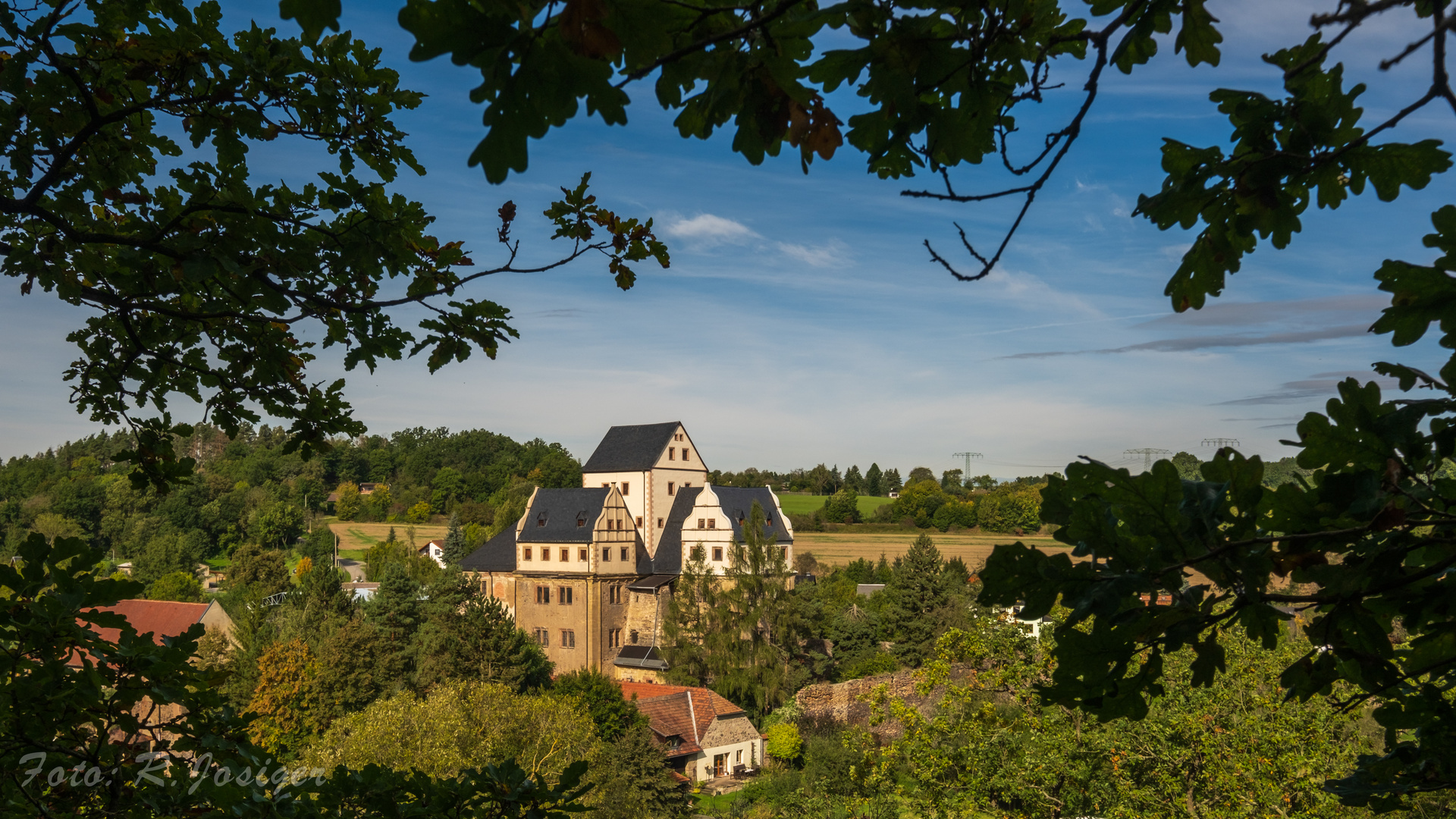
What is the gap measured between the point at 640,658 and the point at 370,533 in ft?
226

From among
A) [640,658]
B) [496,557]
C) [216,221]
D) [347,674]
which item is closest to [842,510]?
[496,557]

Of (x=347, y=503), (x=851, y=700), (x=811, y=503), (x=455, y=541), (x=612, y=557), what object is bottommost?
(x=851, y=700)

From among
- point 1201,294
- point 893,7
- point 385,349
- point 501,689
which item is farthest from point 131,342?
point 501,689

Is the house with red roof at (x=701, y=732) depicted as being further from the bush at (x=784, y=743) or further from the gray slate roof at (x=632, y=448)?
the gray slate roof at (x=632, y=448)

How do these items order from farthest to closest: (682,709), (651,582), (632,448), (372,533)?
(372,533) → (632,448) → (651,582) → (682,709)

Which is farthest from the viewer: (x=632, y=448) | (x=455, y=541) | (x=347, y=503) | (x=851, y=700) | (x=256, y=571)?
(x=347, y=503)

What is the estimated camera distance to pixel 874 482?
10856cm

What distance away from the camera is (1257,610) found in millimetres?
1761

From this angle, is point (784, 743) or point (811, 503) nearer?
point (784, 743)

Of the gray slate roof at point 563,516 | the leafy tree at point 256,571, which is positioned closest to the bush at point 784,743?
the gray slate roof at point 563,516

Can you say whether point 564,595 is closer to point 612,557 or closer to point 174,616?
point 612,557

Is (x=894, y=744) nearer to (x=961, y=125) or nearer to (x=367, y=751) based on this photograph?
(x=367, y=751)

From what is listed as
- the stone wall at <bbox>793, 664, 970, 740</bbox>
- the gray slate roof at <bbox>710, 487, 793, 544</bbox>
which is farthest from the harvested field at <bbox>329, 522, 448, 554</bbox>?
the stone wall at <bbox>793, 664, 970, 740</bbox>

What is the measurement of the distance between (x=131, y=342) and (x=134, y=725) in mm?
2255
